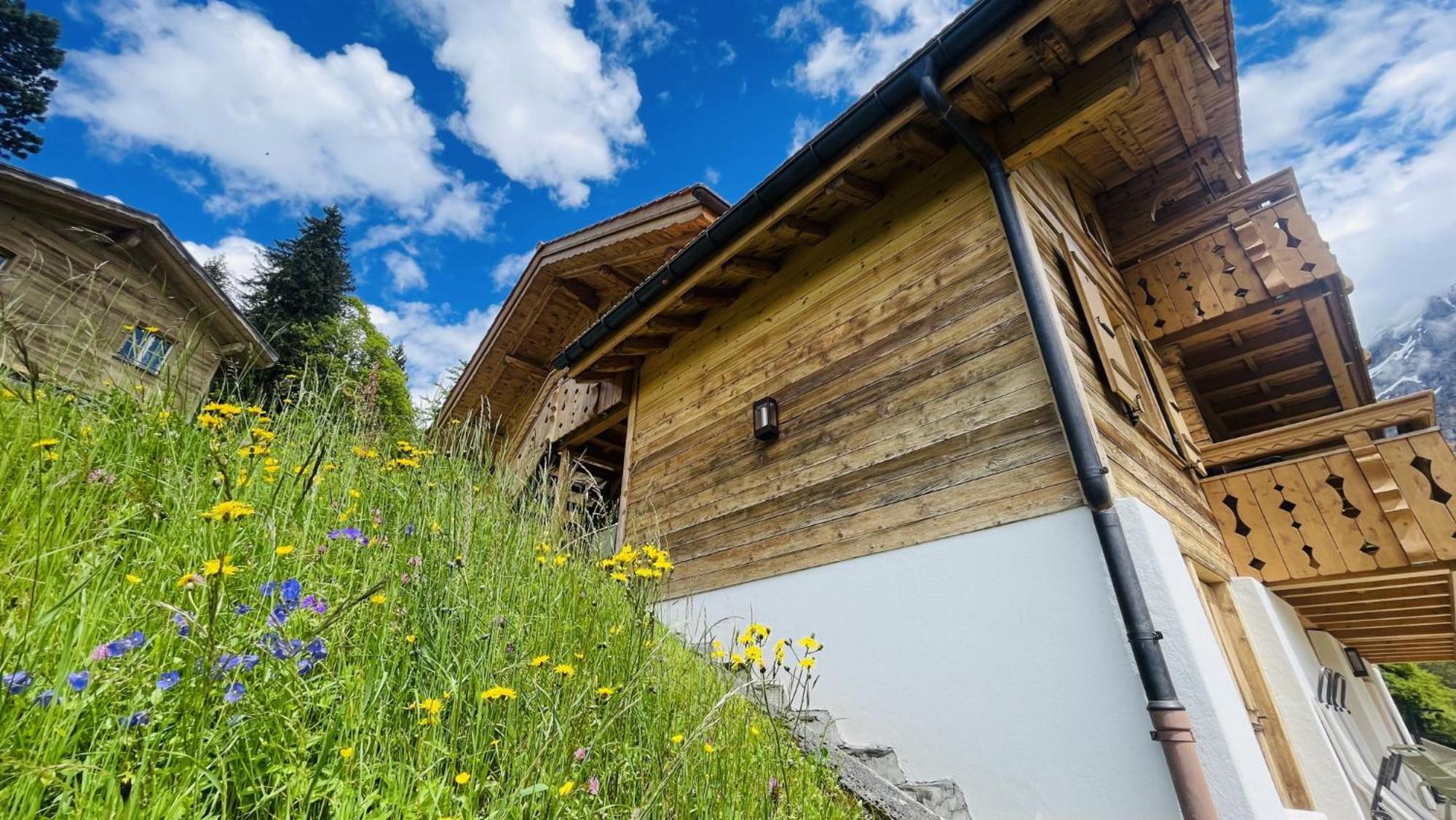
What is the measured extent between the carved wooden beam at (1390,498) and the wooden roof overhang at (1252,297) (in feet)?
5.33

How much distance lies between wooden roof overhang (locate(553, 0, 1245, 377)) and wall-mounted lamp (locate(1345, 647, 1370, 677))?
7803mm

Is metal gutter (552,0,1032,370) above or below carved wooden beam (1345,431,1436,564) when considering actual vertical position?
above

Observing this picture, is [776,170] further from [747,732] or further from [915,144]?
[747,732]

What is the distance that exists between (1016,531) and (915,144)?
2.93 m

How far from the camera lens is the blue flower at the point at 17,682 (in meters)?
0.87

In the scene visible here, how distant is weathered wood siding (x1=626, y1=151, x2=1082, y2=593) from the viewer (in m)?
3.37

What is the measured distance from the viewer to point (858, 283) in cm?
464

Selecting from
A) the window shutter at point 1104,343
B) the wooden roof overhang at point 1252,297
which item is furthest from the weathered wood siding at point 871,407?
the wooden roof overhang at point 1252,297

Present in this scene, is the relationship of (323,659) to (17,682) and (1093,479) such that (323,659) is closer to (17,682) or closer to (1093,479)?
(17,682)

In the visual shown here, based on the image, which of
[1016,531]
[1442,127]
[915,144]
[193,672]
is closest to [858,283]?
[915,144]

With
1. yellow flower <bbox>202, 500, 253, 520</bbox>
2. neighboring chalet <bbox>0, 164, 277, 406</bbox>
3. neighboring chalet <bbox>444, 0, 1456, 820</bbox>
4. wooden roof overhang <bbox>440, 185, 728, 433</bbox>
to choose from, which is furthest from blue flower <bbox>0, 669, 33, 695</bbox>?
wooden roof overhang <bbox>440, 185, 728, 433</bbox>

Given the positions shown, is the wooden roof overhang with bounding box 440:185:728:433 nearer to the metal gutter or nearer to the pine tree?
the metal gutter

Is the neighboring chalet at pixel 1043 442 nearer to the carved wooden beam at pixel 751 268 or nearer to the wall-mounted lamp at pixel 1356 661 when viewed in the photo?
the carved wooden beam at pixel 751 268

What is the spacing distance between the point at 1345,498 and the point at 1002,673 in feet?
11.9
